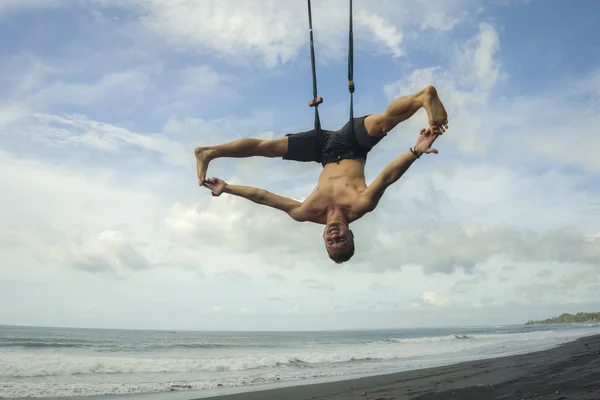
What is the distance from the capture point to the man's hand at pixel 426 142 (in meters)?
3.97

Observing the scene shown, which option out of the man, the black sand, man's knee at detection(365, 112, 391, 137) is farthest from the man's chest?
the black sand

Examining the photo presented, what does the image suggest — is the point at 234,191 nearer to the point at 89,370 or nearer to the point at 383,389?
the point at 383,389

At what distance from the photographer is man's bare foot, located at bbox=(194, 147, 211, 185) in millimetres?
A: 5164

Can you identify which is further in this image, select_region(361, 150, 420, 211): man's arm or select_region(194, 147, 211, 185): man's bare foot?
select_region(194, 147, 211, 185): man's bare foot

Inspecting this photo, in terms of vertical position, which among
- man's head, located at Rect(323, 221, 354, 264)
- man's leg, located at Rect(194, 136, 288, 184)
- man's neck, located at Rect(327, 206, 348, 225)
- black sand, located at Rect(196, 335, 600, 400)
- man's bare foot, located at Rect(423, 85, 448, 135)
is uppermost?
man's leg, located at Rect(194, 136, 288, 184)

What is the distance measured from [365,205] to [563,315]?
122538 mm

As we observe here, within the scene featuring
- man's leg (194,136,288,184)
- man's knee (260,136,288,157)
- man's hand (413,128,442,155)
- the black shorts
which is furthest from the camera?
man's knee (260,136,288,157)

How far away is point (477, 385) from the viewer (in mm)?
12078

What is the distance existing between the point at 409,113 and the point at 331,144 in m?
0.96

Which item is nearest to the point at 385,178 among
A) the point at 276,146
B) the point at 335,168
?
the point at 335,168

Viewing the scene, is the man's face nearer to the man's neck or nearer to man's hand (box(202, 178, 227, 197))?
the man's neck

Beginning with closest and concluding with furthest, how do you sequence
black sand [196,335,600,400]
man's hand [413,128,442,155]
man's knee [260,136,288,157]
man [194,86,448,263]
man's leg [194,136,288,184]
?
man's hand [413,128,442,155] < man [194,86,448,263] < man's leg [194,136,288,184] < man's knee [260,136,288,157] < black sand [196,335,600,400]

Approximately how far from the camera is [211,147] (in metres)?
5.20

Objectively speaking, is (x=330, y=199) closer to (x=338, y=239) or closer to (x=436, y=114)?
(x=338, y=239)
